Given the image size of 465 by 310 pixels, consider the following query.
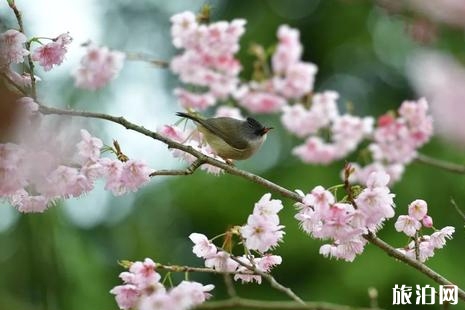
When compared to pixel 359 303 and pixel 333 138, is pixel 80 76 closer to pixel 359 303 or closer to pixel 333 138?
pixel 333 138

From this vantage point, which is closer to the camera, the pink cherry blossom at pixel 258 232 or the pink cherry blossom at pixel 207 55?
the pink cherry blossom at pixel 258 232

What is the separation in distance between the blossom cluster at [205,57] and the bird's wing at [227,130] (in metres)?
0.78

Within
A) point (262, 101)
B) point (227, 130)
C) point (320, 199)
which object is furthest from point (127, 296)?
point (262, 101)

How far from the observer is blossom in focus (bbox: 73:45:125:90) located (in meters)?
3.26

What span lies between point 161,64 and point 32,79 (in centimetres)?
131

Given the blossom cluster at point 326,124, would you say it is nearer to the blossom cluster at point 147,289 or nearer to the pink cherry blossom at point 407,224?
the pink cherry blossom at point 407,224

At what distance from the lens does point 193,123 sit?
2.56m

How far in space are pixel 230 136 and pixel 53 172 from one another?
79 cm

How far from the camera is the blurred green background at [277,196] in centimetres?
600

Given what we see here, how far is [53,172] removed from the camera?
6.29ft

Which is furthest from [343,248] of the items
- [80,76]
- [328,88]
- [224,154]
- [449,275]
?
[328,88]

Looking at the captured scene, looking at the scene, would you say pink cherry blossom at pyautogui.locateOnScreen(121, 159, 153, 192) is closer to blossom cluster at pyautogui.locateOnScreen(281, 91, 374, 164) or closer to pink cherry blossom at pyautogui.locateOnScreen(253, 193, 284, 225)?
pink cherry blossom at pyautogui.locateOnScreen(253, 193, 284, 225)

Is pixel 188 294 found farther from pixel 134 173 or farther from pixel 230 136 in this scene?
pixel 230 136

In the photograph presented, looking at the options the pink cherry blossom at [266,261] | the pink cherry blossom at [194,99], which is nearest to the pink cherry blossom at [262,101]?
the pink cherry blossom at [194,99]
